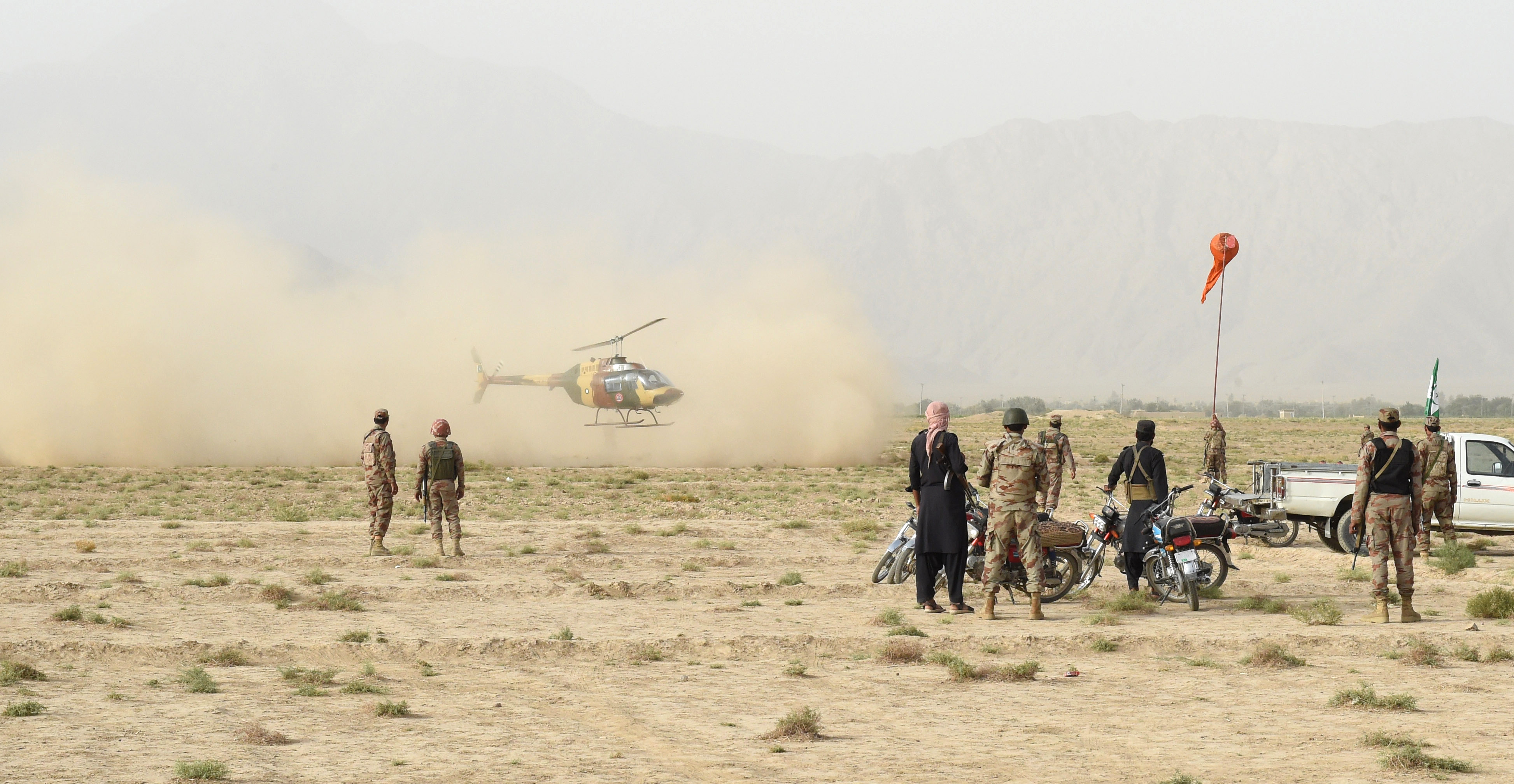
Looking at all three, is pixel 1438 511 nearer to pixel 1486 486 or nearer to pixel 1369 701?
pixel 1486 486

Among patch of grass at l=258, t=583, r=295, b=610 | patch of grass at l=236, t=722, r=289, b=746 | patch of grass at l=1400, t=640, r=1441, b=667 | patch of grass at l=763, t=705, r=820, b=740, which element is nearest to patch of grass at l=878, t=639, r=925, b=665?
patch of grass at l=763, t=705, r=820, b=740

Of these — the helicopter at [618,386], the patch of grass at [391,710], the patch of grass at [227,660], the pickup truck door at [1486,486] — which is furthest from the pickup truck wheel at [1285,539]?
the helicopter at [618,386]

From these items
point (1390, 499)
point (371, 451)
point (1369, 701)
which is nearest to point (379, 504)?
point (371, 451)

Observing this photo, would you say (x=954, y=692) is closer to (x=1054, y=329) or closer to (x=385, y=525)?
(x=385, y=525)

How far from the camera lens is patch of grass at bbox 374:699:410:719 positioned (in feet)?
30.0

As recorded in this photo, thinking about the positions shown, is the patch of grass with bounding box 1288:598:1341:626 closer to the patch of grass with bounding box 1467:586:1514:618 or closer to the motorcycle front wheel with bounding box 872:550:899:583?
the patch of grass with bounding box 1467:586:1514:618

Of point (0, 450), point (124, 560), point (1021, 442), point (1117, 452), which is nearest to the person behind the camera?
point (1021, 442)

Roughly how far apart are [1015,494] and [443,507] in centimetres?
870

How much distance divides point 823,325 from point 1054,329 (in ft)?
465

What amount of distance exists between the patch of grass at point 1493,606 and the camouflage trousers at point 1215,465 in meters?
10.6

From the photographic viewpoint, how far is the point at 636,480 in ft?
121

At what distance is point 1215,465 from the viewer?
24.3m

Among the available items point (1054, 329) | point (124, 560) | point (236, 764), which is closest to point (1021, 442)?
point (236, 764)

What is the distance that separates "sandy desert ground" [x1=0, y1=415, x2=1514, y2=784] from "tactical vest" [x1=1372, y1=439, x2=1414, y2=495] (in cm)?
131
